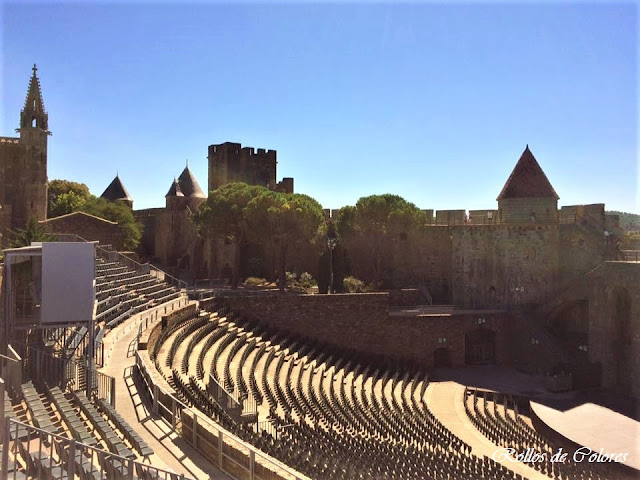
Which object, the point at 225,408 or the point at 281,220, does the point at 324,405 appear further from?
the point at 281,220

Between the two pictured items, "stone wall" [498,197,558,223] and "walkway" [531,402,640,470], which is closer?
"walkway" [531,402,640,470]

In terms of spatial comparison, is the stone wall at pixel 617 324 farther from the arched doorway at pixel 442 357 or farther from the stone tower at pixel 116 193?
the stone tower at pixel 116 193

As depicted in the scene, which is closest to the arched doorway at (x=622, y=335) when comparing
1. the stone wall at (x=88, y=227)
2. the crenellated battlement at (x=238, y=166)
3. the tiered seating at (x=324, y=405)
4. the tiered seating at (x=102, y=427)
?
the tiered seating at (x=324, y=405)

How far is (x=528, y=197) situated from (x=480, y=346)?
9038 millimetres

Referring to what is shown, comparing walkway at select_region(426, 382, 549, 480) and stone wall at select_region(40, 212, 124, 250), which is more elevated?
stone wall at select_region(40, 212, 124, 250)

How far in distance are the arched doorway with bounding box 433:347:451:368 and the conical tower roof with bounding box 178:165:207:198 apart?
22967mm

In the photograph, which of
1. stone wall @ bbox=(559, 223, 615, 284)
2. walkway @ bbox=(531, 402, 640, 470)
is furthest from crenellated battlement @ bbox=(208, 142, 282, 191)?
walkway @ bbox=(531, 402, 640, 470)

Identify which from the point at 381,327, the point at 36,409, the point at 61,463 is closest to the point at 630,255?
the point at 381,327

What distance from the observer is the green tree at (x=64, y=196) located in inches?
1686

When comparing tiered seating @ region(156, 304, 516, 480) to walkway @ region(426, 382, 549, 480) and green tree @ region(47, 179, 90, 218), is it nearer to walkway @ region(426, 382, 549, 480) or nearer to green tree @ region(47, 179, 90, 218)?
walkway @ region(426, 382, 549, 480)

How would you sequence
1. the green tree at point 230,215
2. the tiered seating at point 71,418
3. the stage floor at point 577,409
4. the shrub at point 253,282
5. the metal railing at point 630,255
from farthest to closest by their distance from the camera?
the shrub at point 253,282
the green tree at point 230,215
the metal railing at point 630,255
the stage floor at point 577,409
the tiered seating at point 71,418

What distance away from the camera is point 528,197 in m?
31.5

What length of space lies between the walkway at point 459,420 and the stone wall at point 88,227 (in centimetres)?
2101

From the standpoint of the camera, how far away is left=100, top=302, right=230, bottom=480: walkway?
347 inches
